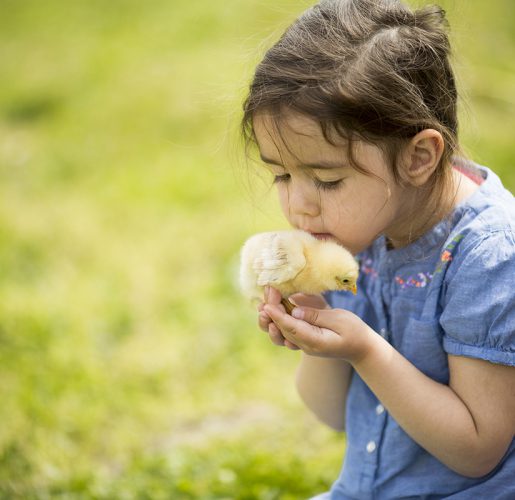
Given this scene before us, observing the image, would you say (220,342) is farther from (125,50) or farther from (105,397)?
(125,50)

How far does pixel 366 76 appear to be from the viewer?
1.59 m

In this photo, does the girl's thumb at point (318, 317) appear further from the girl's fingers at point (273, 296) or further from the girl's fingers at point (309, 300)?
the girl's fingers at point (309, 300)

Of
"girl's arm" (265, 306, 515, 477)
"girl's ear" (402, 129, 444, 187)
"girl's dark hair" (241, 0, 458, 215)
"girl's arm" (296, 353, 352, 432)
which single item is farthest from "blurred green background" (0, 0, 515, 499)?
"girl's arm" (265, 306, 515, 477)

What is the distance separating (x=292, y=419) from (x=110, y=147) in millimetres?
4178

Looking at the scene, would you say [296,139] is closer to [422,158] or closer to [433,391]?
[422,158]

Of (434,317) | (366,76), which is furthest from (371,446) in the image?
(366,76)

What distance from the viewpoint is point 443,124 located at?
1.74 metres

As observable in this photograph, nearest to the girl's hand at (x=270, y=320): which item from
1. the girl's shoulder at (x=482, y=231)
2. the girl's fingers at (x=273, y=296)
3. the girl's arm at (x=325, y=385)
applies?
the girl's fingers at (x=273, y=296)

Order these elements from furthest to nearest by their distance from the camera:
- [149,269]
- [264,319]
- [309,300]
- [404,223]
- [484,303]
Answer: [149,269] → [309,300] → [404,223] → [264,319] → [484,303]

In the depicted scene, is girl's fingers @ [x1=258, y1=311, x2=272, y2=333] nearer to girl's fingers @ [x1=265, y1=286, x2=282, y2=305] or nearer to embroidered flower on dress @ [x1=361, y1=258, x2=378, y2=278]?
girl's fingers @ [x1=265, y1=286, x2=282, y2=305]

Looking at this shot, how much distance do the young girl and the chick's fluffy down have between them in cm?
6

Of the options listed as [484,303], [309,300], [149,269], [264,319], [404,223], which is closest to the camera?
[484,303]

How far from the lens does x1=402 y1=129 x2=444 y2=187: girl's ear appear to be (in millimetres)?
1664

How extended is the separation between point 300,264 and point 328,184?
22 centimetres
